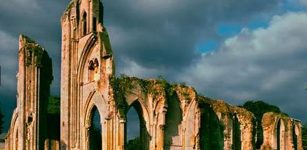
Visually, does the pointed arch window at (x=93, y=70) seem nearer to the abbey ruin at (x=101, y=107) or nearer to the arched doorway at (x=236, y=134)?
the abbey ruin at (x=101, y=107)

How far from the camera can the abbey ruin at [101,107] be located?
1220 inches

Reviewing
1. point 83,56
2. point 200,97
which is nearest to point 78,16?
point 83,56

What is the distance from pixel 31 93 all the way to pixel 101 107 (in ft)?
12.8

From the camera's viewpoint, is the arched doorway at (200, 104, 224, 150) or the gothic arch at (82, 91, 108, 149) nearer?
the gothic arch at (82, 91, 108, 149)

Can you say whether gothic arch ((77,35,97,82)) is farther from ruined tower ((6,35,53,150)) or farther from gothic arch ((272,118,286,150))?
gothic arch ((272,118,286,150))

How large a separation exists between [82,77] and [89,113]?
8.41ft

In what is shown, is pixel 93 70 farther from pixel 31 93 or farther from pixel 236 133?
pixel 236 133

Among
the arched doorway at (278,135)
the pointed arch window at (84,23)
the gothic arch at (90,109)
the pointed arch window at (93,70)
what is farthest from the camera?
the arched doorway at (278,135)

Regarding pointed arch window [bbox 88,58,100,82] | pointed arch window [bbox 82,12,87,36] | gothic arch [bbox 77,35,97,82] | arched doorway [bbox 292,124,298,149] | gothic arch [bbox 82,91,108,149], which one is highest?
pointed arch window [bbox 82,12,87,36]

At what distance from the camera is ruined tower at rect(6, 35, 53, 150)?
3222 centimetres

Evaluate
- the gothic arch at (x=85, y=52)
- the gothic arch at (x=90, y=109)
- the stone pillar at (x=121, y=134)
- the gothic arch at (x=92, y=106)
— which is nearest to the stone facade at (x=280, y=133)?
the gothic arch at (x=90, y=109)

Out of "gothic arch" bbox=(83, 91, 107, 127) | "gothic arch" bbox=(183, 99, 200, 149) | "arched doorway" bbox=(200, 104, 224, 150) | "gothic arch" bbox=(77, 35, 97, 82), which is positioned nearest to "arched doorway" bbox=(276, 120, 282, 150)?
"arched doorway" bbox=(200, 104, 224, 150)

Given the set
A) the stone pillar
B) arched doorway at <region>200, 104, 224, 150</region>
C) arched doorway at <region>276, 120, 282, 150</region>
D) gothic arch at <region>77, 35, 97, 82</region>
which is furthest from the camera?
arched doorway at <region>276, 120, 282, 150</region>

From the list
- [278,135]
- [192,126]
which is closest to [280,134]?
[278,135]
